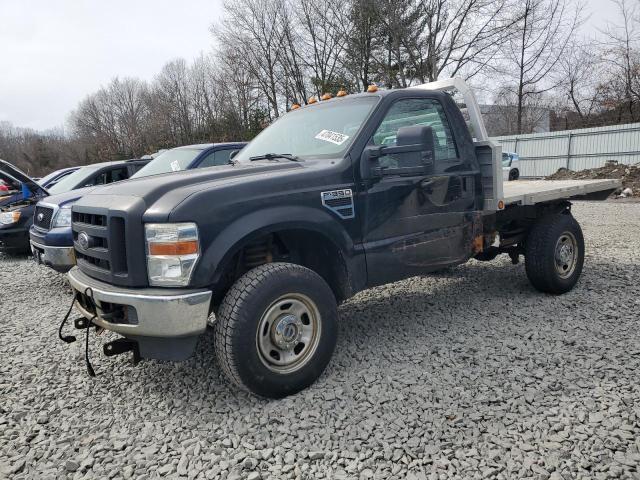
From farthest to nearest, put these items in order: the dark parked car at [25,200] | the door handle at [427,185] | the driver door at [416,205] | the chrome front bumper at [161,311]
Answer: the dark parked car at [25,200], the door handle at [427,185], the driver door at [416,205], the chrome front bumper at [161,311]

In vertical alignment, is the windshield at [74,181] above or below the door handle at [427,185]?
above

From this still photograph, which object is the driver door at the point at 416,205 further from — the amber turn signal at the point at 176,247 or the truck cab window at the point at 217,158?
the truck cab window at the point at 217,158

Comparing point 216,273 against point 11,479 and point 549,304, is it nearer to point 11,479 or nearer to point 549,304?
point 11,479

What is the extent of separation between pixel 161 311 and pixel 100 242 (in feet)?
2.67

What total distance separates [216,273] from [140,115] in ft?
152

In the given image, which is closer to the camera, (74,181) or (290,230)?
(290,230)

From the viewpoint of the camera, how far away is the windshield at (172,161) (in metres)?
7.12

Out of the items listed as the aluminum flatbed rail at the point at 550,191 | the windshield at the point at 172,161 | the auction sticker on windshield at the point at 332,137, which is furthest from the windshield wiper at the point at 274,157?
the windshield at the point at 172,161

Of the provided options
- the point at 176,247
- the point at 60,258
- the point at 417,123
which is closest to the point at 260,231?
the point at 176,247

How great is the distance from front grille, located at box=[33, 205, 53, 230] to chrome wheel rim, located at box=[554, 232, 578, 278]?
601cm

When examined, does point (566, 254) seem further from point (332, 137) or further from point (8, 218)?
point (8, 218)

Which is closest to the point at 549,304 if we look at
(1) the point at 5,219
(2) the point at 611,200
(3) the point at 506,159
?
(1) the point at 5,219

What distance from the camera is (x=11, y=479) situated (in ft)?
8.02

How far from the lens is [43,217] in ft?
20.2
